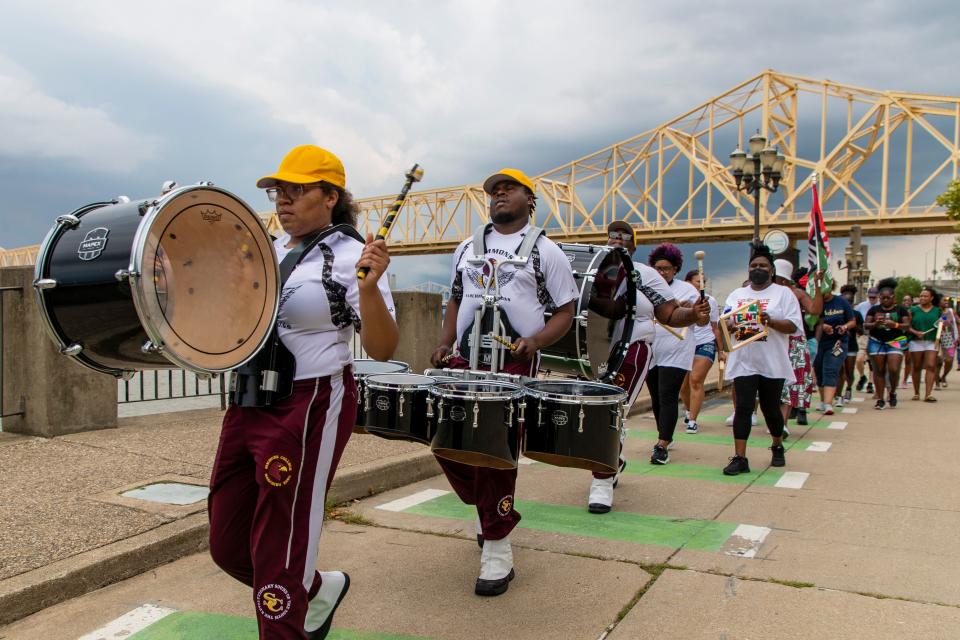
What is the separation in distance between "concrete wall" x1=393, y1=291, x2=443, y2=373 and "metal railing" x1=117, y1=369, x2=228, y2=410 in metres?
2.28

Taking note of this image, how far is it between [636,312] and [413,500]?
1.98 m

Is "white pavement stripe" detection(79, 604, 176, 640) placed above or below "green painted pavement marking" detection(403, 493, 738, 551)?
above

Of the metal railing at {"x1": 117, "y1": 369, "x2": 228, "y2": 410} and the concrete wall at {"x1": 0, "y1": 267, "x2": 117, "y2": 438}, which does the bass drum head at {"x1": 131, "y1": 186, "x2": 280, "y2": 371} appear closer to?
the concrete wall at {"x1": 0, "y1": 267, "x2": 117, "y2": 438}

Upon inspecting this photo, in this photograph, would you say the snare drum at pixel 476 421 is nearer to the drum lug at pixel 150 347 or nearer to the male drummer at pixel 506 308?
the male drummer at pixel 506 308

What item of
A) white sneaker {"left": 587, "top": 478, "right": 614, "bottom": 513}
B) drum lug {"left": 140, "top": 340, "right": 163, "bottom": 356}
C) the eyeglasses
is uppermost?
the eyeglasses

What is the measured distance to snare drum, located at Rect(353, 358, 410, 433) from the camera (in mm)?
3576

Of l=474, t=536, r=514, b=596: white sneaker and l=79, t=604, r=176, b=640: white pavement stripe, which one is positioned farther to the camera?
l=474, t=536, r=514, b=596: white sneaker

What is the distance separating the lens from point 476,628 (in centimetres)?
330

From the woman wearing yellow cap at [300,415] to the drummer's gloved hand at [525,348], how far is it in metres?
1.02

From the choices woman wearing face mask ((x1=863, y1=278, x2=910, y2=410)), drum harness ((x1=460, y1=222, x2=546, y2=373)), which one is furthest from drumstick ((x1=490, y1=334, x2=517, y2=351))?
woman wearing face mask ((x1=863, y1=278, x2=910, y2=410))

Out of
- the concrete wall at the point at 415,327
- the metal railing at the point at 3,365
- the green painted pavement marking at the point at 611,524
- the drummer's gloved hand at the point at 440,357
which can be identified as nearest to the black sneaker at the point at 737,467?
the green painted pavement marking at the point at 611,524

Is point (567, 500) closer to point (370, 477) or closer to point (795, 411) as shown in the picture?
point (370, 477)

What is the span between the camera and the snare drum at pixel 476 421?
3.26 meters

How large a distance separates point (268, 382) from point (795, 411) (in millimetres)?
9234
